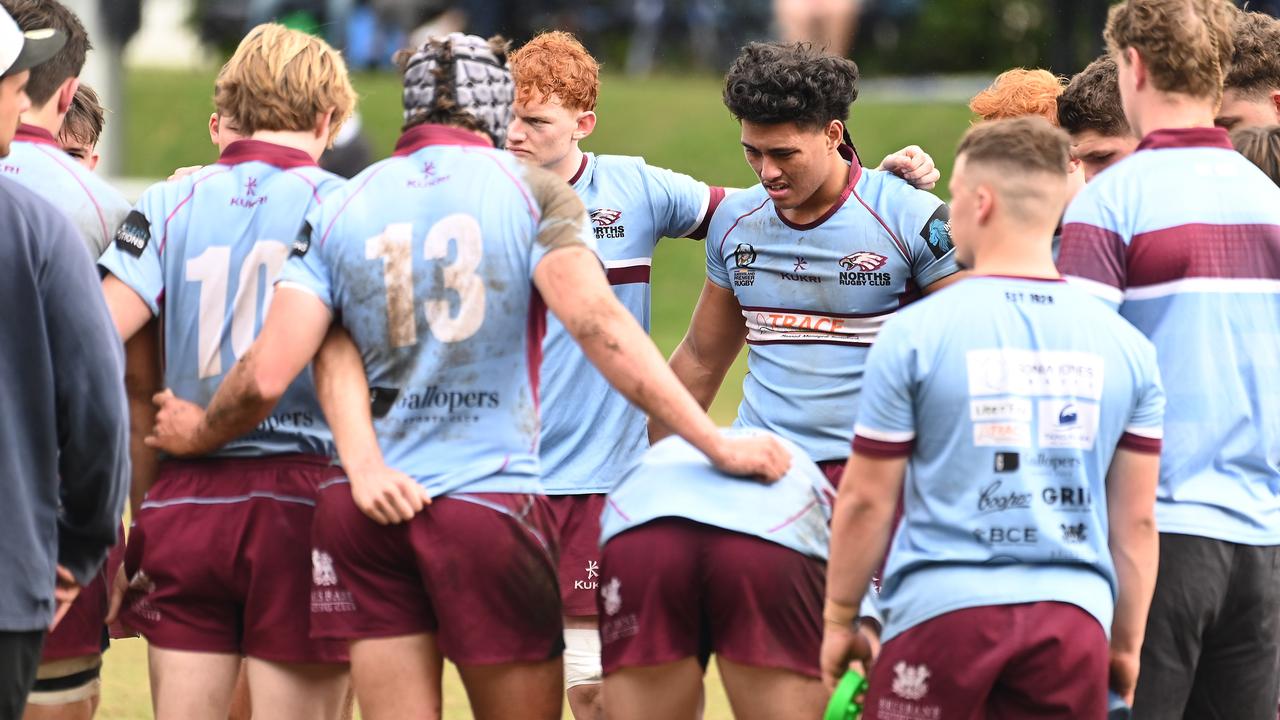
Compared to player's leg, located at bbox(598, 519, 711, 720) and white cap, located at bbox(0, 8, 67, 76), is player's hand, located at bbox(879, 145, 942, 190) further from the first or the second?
white cap, located at bbox(0, 8, 67, 76)

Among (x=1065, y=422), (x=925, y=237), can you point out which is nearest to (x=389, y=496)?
(x=1065, y=422)

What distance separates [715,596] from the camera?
372 cm

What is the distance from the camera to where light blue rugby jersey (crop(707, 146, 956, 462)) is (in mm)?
5129

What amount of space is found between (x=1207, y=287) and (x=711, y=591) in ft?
4.71

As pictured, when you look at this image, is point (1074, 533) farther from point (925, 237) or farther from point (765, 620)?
point (925, 237)

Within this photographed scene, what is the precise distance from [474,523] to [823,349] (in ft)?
5.75

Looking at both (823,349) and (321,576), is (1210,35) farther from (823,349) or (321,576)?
(321,576)

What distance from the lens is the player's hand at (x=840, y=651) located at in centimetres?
365

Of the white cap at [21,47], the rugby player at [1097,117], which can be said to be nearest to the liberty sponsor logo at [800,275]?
the rugby player at [1097,117]

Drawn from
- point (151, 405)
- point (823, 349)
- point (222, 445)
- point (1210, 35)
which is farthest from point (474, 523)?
point (1210, 35)

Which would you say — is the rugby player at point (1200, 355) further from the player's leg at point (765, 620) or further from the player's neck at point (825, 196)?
the player's neck at point (825, 196)

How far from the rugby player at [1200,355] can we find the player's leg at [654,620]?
1.16 meters

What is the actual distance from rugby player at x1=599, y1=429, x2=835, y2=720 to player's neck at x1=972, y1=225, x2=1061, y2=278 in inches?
27.5

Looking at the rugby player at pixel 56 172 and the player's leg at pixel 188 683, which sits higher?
the rugby player at pixel 56 172
